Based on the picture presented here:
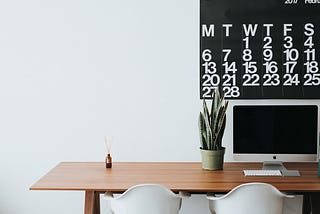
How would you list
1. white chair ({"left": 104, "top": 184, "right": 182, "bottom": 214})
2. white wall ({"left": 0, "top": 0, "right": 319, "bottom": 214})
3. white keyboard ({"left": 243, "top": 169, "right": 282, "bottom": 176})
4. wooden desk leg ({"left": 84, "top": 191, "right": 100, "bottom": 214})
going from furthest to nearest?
1. white wall ({"left": 0, "top": 0, "right": 319, "bottom": 214})
2. white keyboard ({"left": 243, "top": 169, "right": 282, "bottom": 176})
3. wooden desk leg ({"left": 84, "top": 191, "right": 100, "bottom": 214})
4. white chair ({"left": 104, "top": 184, "right": 182, "bottom": 214})

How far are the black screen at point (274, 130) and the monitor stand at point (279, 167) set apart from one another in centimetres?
10

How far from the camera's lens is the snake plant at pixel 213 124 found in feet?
11.2

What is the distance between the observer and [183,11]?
3.77m

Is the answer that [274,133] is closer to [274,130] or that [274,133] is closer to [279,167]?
[274,130]

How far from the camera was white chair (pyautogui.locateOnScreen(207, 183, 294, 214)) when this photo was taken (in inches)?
114

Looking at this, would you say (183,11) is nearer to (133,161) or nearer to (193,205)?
(133,161)

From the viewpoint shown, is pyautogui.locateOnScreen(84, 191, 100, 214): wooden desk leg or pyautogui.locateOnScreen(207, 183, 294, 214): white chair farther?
pyautogui.locateOnScreen(84, 191, 100, 214): wooden desk leg

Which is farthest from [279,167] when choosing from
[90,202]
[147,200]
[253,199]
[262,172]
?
[90,202]

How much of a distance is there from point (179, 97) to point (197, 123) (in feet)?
0.75

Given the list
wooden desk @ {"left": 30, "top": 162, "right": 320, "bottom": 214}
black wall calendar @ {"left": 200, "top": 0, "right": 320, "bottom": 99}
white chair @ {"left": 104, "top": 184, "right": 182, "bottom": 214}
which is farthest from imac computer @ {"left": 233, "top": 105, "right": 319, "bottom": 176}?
white chair @ {"left": 104, "top": 184, "right": 182, "bottom": 214}

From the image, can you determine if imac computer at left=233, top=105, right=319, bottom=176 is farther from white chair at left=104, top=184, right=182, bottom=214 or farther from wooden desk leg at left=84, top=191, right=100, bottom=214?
wooden desk leg at left=84, top=191, right=100, bottom=214

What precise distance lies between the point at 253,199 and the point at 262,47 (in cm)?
124

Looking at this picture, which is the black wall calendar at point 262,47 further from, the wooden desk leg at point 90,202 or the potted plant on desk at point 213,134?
the wooden desk leg at point 90,202

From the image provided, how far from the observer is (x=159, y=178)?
3.21 meters
